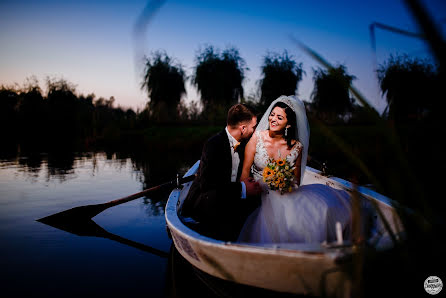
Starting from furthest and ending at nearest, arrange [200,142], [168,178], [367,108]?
[200,142], [168,178], [367,108]

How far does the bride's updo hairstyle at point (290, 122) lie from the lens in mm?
3992

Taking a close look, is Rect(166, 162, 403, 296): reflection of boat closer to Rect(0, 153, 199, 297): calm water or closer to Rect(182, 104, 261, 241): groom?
Rect(182, 104, 261, 241): groom

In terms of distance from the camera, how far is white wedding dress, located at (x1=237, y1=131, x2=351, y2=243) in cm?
276

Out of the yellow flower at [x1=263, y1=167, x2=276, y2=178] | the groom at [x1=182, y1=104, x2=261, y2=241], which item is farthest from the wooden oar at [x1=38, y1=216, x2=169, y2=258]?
the yellow flower at [x1=263, y1=167, x2=276, y2=178]

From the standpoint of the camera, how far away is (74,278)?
371cm

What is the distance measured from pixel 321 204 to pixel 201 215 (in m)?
1.36

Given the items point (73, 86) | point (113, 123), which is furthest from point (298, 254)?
point (73, 86)

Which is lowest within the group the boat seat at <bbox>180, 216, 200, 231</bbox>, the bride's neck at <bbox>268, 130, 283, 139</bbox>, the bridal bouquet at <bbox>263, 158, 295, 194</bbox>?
the boat seat at <bbox>180, 216, 200, 231</bbox>

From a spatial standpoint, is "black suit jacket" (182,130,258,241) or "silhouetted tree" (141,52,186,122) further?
"silhouetted tree" (141,52,186,122)

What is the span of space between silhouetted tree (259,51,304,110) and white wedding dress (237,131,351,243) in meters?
17.3

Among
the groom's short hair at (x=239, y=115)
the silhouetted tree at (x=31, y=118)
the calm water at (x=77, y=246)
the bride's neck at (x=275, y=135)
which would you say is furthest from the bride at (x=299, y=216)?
the silhouetted tree at (x=31, y=118)

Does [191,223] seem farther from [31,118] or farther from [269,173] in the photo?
[31,118]

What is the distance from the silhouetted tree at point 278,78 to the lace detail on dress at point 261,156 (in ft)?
53.1

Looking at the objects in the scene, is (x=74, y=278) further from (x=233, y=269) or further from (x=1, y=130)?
(x=1, y=130)
